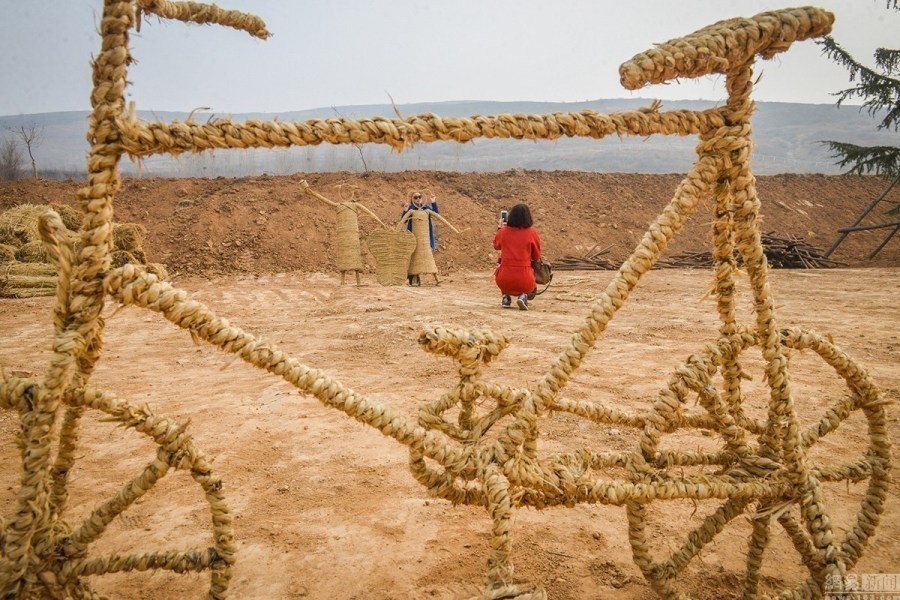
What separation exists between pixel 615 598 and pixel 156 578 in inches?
54.8

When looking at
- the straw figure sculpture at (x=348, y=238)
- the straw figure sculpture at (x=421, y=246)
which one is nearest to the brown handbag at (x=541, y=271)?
the straw figure sculpture at (x=421, y=246)

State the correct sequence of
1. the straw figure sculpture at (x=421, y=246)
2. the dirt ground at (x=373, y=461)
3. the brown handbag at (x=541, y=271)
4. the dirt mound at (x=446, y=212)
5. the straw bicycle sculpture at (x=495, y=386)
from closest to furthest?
the straw bicycle sculpture at (x=495, y=386), the dirt ground at (x=373, y=461), the brown handbag at (x=541, y=271), the straw figure sculpture at (x=421, y=246), the dirt mound at (x=446, y=212)

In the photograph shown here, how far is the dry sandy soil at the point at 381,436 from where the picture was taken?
1739 millimetres

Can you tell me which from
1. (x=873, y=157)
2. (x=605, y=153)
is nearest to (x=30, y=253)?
(x=873, y=157)

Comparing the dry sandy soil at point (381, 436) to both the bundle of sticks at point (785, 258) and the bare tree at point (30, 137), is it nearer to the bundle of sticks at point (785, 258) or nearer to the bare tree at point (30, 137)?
the bundle of sticks at point (785, 258)

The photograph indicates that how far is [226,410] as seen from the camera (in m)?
3.22

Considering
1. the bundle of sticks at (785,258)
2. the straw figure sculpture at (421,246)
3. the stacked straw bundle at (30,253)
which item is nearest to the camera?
the stacked straw bundle at (30,253)

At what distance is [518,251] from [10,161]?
958 inches

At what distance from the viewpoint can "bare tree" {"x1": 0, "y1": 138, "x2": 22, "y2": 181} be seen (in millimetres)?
21656

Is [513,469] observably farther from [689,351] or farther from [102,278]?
Result: [689,351]

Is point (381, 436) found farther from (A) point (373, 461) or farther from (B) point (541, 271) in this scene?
(B) point (541, 271)

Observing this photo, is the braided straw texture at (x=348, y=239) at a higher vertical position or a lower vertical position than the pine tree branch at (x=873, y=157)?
lower

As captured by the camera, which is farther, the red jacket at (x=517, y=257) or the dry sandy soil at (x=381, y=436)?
the red jacket at (x=517, y=257)

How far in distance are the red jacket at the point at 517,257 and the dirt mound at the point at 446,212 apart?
22.8 ft
